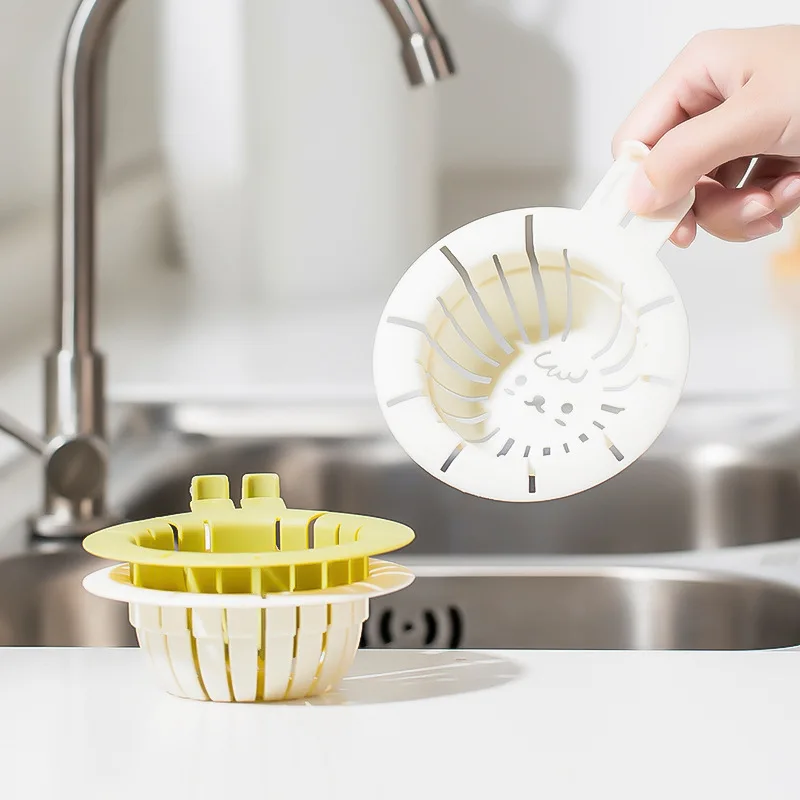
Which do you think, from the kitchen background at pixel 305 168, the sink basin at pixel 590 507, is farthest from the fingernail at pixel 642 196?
the kitchen background at pixel 305 168

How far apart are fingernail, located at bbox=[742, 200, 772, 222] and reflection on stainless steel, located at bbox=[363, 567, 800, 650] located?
0.29 metres

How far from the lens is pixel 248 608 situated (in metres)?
0.40

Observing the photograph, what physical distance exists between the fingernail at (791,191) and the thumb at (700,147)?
0.39 ft

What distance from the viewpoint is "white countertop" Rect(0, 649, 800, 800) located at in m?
0.34

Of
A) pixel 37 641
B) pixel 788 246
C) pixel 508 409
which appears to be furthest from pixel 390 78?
pixel 508 409

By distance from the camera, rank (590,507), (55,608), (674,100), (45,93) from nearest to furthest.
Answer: (674,100), (55,608), (590,507), (45,93)

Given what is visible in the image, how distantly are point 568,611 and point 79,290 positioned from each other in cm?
45

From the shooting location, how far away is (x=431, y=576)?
2.77ft

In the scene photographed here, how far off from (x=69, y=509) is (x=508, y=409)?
1.69 feet

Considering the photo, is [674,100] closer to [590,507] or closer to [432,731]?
[432,731]

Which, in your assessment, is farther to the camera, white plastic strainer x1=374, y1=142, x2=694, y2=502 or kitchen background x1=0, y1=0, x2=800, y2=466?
kitchen background x1=0, y1=0, x2=800, y2=466

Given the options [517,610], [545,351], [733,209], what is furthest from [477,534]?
[545,351]

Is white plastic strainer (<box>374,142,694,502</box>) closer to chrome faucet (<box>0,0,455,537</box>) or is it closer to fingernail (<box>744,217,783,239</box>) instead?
fingernail (<box>744,217,783,239</box>)

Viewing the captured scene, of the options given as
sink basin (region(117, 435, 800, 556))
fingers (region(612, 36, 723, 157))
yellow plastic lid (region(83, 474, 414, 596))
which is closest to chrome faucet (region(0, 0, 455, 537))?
sink basin (region(117, 435, 800, 556))
